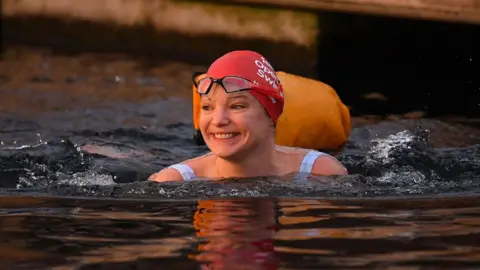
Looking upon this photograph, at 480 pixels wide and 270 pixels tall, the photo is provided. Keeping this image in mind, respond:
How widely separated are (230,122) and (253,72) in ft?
1.38

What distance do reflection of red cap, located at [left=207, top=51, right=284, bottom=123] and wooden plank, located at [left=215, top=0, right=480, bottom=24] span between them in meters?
5.47

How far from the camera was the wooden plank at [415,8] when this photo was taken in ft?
36.6

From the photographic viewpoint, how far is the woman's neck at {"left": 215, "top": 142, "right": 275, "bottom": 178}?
6070 millimetres

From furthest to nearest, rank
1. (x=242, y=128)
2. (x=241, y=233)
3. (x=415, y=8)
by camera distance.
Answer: (x=415, y=8), (x=242, y=128), (x=241, y=233)

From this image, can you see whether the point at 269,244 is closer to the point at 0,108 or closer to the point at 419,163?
the point at 419,163

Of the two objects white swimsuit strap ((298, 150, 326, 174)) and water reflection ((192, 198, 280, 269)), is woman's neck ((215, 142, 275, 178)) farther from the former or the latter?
water reflection ((192, 198, 280, 269))

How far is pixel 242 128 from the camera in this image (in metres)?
5.81

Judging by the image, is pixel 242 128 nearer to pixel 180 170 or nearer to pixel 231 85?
pixel 231 85

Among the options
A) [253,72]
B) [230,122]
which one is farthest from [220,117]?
[253,72]

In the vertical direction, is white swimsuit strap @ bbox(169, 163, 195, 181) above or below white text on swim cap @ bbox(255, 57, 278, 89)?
below

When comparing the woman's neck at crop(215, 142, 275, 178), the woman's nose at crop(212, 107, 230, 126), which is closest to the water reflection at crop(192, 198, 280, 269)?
the woman's nose at crop(212, 107, 230, 126)

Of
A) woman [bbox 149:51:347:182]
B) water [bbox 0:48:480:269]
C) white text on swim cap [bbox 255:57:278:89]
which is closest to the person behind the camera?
water [bbox 0:48:480:269]

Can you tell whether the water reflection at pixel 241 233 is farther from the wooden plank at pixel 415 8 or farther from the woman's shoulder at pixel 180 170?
the wooden plank at pixel 415 8

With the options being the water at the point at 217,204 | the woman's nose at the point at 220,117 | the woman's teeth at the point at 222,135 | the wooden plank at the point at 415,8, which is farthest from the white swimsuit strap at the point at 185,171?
the wooden plank at the point at 415,8
